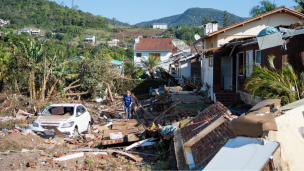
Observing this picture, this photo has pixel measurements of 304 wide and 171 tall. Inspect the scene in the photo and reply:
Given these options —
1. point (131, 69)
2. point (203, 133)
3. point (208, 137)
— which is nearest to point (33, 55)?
point (203, 133)

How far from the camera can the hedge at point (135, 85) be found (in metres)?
28.1

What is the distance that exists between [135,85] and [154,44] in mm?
23274

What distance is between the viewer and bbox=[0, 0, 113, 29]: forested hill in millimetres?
133750

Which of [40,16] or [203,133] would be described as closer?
[203,133]

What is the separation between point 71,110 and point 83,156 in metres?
4.78

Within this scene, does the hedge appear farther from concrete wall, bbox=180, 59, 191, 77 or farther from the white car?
the white car

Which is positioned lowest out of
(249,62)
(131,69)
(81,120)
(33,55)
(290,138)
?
(81,120)

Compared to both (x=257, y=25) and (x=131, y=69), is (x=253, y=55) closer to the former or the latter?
(x=257, y=25)

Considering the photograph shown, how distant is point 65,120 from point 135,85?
57.1ft

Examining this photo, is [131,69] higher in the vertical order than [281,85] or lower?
higher

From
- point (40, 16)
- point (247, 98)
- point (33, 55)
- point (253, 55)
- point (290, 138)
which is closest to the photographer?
point (290, 138)

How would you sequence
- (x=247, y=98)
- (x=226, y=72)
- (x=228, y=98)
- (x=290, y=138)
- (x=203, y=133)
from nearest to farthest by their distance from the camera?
(x=290, y=138), (x=203, y=133), (x=247, y=98), (x=228, y=98), (x=226, y=72)

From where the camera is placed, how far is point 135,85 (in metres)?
29.2

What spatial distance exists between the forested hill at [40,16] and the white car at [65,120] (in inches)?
5065
